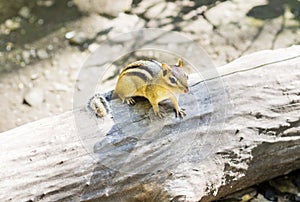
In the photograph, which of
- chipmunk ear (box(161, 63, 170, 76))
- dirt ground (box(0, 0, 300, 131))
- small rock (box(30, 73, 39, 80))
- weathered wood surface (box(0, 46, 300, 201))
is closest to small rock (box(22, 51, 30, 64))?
dirt ground (box(0, 0, 300, 131))

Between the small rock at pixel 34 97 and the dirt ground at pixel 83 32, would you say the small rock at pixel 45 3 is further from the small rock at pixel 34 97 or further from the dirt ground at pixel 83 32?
the small rock at pixel 34 97

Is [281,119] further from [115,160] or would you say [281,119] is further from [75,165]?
[75,165]

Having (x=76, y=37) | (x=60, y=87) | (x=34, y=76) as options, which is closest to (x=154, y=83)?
(x=60, y=87)

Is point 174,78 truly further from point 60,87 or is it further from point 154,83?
point 60,87

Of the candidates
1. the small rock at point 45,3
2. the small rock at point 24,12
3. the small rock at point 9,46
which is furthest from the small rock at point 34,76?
the small rock at point 45,3

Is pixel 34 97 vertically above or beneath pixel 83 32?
beneath

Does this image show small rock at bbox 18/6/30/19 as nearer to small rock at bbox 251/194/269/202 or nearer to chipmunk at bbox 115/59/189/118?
chipmunk at bbox 115/59/189/118
